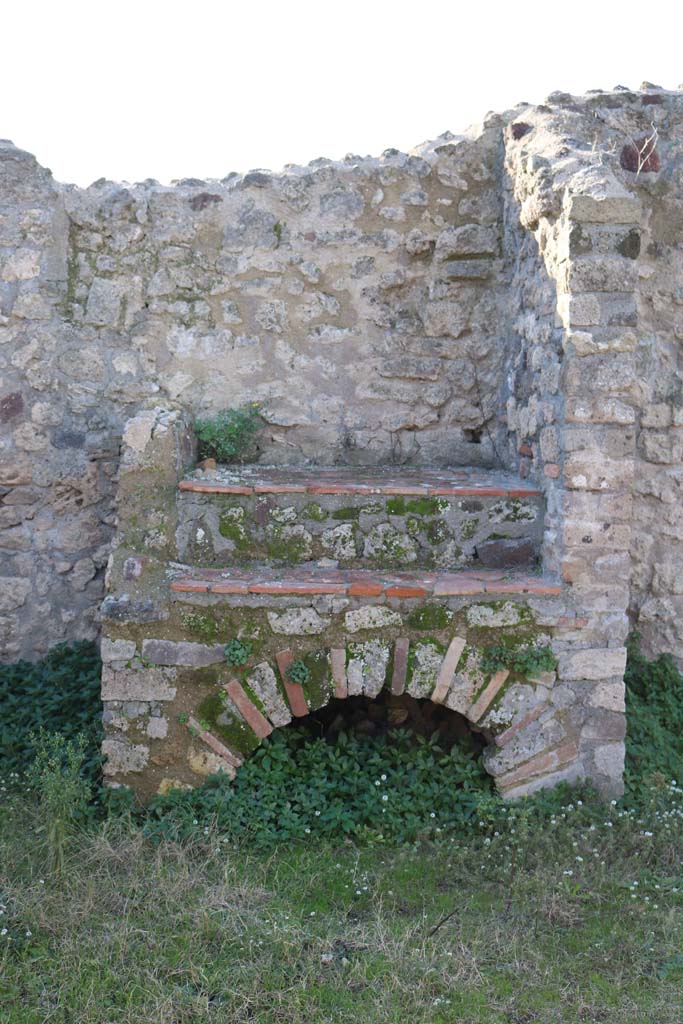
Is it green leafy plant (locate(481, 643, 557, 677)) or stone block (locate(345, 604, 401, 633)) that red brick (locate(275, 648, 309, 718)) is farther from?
green leafy plant (locate(481, 643, 557, 677))

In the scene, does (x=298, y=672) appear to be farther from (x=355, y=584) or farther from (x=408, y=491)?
(x=408, y=491)

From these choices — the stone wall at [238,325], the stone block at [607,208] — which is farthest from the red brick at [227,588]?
the stone block at [607,208]

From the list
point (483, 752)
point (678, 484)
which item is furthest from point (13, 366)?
point (678, 484)

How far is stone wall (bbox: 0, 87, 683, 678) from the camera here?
4.94 m

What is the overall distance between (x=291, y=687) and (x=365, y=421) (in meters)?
2.03

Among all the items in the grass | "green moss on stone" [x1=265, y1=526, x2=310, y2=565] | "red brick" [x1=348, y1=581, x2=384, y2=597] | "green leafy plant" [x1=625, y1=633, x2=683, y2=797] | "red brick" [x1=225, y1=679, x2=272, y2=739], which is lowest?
the grass

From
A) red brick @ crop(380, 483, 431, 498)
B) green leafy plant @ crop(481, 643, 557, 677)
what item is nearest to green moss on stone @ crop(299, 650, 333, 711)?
green leafy plant @ crop(481, 643, 557, 677)

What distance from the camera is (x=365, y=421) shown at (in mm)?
5469

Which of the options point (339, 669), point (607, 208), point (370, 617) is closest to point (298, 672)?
point (339, 669)

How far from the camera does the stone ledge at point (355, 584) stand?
3967 mm

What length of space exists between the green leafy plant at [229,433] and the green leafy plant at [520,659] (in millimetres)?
2060

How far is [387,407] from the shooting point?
548 centimetres

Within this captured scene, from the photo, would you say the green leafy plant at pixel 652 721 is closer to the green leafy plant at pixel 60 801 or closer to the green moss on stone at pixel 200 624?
the green moss on stone at pixel 200 624

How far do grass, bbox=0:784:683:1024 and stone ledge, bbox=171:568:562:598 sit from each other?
3.35 feet
